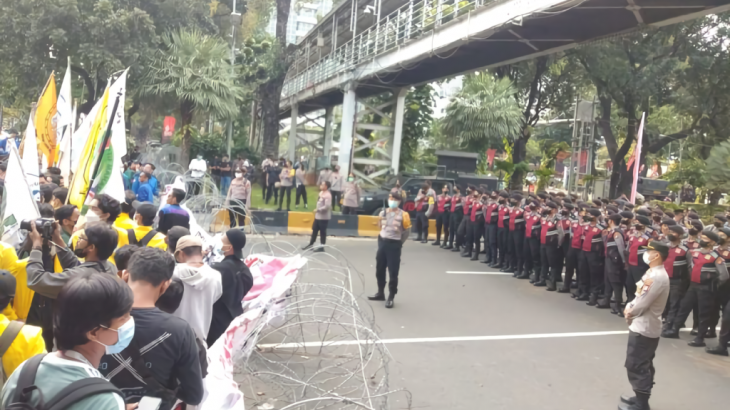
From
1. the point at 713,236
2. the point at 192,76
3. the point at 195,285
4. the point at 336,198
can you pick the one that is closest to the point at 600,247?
the point at 713,236

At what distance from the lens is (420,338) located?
25.1 ft

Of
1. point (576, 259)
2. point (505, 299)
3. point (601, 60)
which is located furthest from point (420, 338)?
point (601, 60)

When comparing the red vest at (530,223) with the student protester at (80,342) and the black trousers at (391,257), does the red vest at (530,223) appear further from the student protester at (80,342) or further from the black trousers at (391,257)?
the student protester at (80,342)

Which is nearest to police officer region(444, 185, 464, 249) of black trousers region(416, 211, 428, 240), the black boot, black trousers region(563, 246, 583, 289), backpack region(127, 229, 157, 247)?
black trousers region(416, 211, 428, 240)

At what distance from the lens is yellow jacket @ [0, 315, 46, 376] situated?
9.29ft

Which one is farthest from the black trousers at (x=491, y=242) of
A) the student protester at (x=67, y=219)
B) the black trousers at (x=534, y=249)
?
the student protester at (x=67, y=219)

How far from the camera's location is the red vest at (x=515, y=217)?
12.4m

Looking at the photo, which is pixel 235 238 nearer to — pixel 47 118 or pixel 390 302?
pixel 390 302

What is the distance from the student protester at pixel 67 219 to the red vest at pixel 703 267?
7.74 meters

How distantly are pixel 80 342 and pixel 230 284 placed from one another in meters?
2.81

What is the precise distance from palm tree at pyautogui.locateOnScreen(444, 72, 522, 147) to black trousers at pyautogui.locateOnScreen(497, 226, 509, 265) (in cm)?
1126

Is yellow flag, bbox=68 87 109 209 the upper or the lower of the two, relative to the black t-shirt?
upper

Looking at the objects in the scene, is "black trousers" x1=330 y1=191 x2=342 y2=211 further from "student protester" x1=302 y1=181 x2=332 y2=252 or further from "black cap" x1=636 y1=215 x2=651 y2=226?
"black cap" x1=636 y1=215 x2=651 y2=226

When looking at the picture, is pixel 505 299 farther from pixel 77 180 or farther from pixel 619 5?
pixel 77 180
